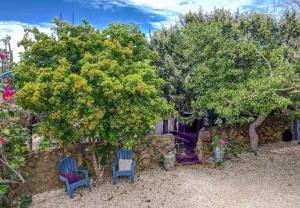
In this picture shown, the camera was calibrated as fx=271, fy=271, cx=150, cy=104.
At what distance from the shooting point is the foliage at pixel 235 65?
25.7ft

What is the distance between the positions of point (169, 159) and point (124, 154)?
1732 mm

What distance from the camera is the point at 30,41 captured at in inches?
339

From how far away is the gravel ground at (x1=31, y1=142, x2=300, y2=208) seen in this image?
7695 mm

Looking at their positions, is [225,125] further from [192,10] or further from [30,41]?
[30,41]

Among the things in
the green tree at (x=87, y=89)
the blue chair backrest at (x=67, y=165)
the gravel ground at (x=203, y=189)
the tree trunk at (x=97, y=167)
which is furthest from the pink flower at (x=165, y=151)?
the blue chair backrest at (x=67, y=165)

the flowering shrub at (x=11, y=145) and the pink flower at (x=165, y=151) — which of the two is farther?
the pink flower at (x=165, y=151)

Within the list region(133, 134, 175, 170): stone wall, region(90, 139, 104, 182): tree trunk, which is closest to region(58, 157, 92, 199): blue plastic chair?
region(90, 139, 104, 182): tree trunk

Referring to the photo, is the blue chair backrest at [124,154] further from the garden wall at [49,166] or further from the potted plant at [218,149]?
the potted plant at [218,149]

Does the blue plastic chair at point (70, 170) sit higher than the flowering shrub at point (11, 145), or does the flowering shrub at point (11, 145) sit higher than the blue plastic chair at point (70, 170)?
the flowering shrub at point (11, 145)

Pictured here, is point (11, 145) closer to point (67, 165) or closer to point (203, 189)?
point (67, 165)

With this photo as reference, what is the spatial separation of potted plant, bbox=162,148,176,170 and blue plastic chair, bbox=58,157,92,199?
2.92 m

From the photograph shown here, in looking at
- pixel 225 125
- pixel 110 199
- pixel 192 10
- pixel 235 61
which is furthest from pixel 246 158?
pixel 192 10

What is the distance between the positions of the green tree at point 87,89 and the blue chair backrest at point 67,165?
0.69 metres

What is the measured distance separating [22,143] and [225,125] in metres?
7.97
